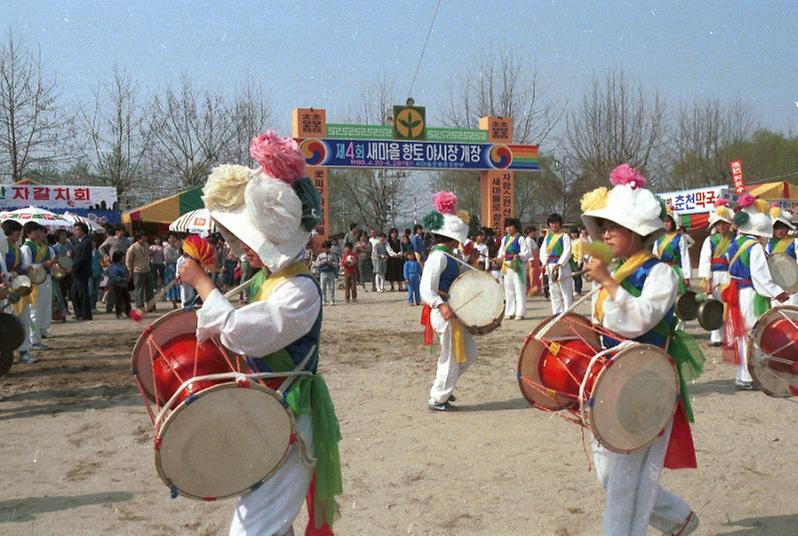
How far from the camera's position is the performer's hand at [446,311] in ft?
21.6

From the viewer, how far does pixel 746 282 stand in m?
7.14

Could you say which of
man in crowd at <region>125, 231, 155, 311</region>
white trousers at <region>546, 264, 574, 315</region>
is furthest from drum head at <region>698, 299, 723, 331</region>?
man in crowd at <region>125, 231, 155, 311</region>

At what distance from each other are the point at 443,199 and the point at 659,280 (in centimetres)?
435

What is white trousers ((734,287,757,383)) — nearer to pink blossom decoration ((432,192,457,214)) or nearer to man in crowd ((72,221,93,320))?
pink blossom decoration ((432,192,457,214))

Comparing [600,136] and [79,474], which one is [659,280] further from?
[600,136]

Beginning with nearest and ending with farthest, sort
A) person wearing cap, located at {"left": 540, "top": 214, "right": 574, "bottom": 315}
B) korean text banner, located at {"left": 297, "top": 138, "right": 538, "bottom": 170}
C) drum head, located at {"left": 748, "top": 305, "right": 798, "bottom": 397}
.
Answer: drum head, located at {"left": 748, "top": 305, "right": 798, "bottom": 397}
person wearing cap, located at {"left": 540, "top": 214, "right": 574, "bottom": 315}
korean text banner, located at {"left": 297, "top": 138, "right": 538, "bottom": 170}

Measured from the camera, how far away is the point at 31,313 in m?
11.1

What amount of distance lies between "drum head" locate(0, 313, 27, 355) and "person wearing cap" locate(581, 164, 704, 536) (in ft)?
14.5

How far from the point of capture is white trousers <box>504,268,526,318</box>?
13.7 meters

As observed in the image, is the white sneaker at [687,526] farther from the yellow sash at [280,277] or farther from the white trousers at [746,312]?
the white trousers at [746,312]

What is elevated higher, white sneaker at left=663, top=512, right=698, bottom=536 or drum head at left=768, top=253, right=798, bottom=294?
drum head at left=768, top=253, right=798, bottom=294

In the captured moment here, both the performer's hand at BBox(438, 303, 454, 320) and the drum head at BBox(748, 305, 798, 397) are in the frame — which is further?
the performer's hand at BBox(438, 303, 454, 320)

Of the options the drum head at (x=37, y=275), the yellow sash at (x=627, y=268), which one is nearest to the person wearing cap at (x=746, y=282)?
the yellow sash at (x=627, y=268)

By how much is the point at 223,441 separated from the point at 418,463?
2904mm
